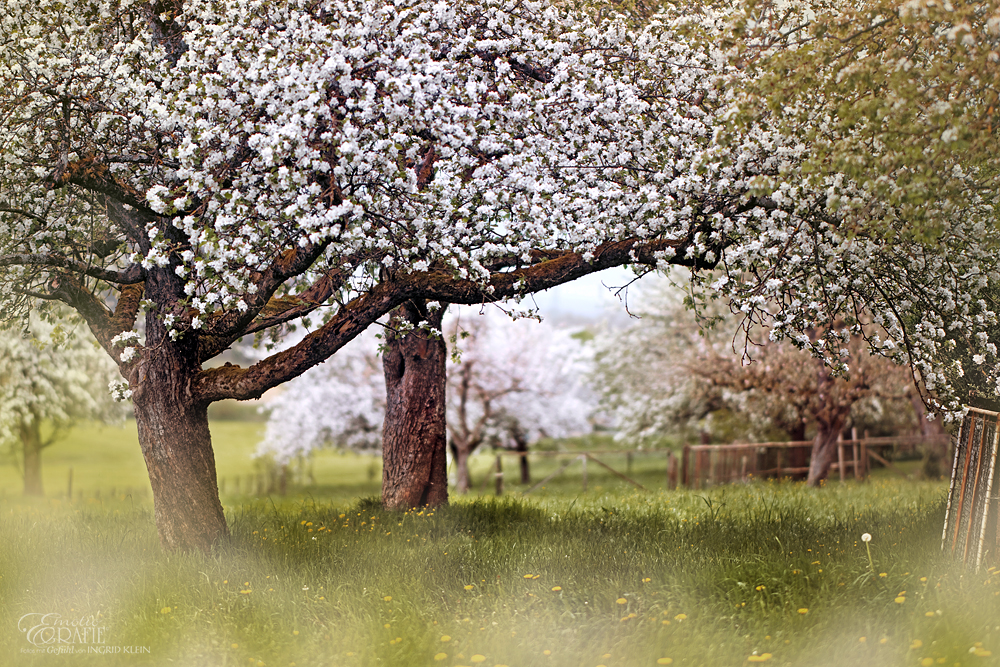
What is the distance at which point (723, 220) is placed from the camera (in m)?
7.67

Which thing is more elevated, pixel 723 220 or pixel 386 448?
pixel 723 220

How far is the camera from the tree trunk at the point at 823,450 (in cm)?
1950

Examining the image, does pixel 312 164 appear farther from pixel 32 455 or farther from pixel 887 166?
pixel 32 455

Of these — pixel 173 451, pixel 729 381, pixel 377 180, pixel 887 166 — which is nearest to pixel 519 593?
pixel 377 180

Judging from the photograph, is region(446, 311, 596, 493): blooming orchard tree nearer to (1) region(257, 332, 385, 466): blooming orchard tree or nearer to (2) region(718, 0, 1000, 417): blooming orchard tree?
(1) region(257, 332, 385, 466): blooming orchard tree

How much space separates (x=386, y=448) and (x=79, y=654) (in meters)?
5.61

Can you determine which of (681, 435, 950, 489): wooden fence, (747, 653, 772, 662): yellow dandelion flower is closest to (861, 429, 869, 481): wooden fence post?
(681, 435, 950, 489): wooden fence

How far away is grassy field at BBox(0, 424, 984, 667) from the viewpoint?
5949 millimetres

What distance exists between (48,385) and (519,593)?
62.1 ft

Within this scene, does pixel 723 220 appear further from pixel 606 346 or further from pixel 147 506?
pixel 606 346

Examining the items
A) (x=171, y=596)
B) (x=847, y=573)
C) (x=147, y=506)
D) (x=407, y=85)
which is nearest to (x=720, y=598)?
(x=847, y=573)

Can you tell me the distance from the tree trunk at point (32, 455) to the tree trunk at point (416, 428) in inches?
688

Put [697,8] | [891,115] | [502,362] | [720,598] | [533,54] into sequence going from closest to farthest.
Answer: [891,115] → [720,598] → [533,54] → [697,8] → [502,362]

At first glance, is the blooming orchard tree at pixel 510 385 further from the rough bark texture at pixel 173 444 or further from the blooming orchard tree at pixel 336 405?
the rough bark texture at pixel 173 444
